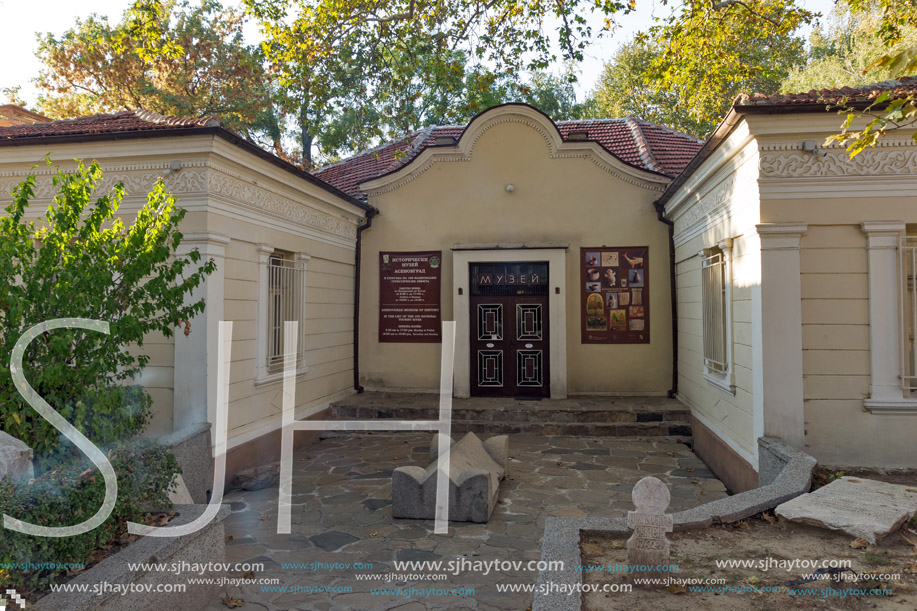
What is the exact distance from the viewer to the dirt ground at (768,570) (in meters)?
3.22

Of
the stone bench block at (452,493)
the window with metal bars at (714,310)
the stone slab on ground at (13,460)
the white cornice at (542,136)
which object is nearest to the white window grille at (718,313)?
the window with metal bars at (714,310)

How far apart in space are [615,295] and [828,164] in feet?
16.9

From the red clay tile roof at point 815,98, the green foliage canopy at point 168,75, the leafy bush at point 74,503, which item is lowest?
the leafy bush at point 74,503

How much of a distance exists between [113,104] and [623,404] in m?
17.5

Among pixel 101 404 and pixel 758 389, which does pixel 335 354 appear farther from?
pixel 758 389

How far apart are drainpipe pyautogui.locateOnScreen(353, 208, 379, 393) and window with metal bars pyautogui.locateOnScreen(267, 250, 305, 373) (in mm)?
2356

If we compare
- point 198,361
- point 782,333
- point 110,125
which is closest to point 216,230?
point 198,361

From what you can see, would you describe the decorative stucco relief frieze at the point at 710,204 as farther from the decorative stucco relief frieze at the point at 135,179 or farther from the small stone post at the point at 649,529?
the decorative stucco relief frieze at the point at 135,179

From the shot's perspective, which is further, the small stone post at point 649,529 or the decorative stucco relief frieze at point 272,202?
the decorative stucco relief frieze at point 272,202

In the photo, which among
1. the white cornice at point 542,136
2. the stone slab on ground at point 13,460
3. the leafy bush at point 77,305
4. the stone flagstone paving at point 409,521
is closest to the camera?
the stone slab on ground at point 13,460

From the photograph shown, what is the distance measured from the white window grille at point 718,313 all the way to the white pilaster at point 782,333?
100cm

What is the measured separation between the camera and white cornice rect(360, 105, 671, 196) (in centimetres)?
1066

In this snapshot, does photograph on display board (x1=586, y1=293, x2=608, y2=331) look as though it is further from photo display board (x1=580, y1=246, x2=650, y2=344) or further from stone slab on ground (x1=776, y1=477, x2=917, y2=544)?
stone slab on ground (x1=776, y1=477, x2=917, y2=544)

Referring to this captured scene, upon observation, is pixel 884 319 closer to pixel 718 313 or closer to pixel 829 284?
pixel 829 284
